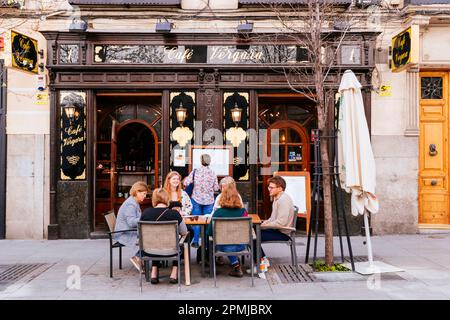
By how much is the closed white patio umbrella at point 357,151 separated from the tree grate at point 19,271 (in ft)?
17.3

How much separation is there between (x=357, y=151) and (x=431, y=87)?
579cm

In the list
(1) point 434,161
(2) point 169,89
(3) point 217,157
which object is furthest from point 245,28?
(1) point 434,161

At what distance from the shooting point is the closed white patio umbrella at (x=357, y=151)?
23.1 feet

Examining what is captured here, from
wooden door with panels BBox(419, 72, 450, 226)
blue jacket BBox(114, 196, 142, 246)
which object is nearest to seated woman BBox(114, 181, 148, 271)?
blue jacket BBox(114, 196, 142, 246)

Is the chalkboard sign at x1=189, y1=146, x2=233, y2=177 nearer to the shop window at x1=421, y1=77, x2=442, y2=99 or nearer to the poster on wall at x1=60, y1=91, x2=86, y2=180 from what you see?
the poster on wall at x1=60, y1=91, x2=86, y2=180

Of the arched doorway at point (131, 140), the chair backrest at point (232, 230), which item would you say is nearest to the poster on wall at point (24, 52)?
the arched doorway at point (131, 140)

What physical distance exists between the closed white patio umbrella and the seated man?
39.4 inches

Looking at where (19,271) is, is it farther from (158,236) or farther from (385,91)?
(385,91)

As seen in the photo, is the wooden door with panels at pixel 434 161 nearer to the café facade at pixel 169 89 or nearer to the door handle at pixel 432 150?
the door handle at pixel 432 150

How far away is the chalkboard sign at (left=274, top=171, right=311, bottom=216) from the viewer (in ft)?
33.7

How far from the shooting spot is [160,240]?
642 cm

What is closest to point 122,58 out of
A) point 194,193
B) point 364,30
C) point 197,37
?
point 197,37

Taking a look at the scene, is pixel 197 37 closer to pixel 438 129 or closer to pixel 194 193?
pixel 194 193

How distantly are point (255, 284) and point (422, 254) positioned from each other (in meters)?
3.90
